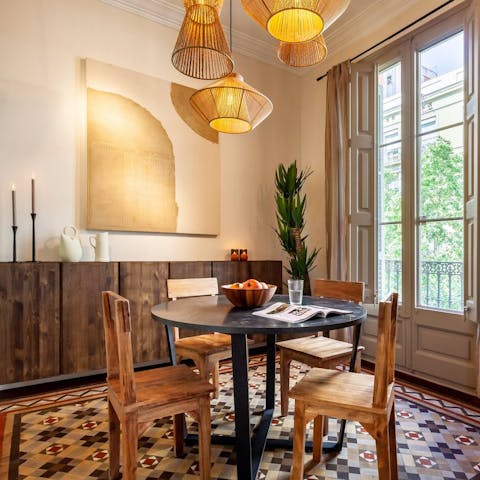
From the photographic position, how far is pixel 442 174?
281cm

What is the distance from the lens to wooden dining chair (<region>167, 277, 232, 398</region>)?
2.03 meters

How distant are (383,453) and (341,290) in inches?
45.4

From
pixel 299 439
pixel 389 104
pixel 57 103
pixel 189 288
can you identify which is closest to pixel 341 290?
pixel 189 288

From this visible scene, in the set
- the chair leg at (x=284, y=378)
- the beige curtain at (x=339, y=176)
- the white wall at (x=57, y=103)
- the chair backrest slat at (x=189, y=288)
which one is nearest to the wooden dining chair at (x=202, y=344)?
the chair backrest slat at (x=189, y=288)

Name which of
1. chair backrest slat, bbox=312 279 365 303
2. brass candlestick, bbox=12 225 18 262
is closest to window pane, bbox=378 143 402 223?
chair backrest slat, bbox=312 279 365 303

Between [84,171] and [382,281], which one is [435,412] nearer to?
[382,281]

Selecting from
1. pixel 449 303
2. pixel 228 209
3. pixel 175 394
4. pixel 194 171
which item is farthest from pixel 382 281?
pixel 175 394

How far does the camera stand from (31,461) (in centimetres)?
171

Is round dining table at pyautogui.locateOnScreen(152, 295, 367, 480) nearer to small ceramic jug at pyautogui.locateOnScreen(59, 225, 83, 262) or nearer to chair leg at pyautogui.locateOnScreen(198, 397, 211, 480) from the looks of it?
chair leg at pyautogui.locateOnScreen(198, 397, 211, 480)

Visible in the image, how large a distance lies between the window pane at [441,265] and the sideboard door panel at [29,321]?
2863 mm

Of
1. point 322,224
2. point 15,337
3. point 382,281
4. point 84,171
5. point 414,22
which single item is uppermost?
point 414,22

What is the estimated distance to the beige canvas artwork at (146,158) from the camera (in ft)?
9.77

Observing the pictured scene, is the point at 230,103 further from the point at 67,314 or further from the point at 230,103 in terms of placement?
the point at 67,314

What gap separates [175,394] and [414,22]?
3298 millimetres
